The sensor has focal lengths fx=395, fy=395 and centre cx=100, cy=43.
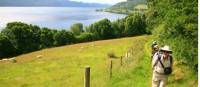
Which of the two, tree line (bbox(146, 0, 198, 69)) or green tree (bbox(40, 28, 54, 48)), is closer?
tree line (bbox(146, 0, 198, 69))

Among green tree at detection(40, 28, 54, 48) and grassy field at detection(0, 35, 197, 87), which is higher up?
grassy field at detection(0, 35, 197, 87)

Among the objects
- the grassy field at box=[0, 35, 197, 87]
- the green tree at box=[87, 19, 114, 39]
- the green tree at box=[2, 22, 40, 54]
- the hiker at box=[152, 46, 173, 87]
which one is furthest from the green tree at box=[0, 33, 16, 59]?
the hiker at box=[152, 46, 173, 87]

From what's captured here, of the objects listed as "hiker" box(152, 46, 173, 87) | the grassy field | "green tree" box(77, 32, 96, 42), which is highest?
"hiker" box(152, 46, 173, 87)

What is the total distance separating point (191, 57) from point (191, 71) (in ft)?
9.18

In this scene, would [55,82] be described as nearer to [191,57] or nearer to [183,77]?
[183,77]

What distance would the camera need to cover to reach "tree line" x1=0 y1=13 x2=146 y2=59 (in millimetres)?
95350

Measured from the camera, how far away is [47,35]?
108 metres

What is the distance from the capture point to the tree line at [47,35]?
3754 inches

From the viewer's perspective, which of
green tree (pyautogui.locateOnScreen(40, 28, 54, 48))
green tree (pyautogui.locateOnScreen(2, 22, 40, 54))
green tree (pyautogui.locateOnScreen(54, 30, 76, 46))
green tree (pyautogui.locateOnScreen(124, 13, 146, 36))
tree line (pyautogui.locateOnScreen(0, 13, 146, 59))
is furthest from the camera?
green tree (pyautogui.locateOnScreen(124, 13, 146, 36))

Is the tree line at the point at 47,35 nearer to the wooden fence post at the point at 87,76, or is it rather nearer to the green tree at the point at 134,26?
the green tree at the point at 134,26

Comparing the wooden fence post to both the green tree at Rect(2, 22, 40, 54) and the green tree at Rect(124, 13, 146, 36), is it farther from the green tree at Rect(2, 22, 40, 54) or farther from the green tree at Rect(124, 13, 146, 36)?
the green tree at Rect(124, 13, 146, 36)

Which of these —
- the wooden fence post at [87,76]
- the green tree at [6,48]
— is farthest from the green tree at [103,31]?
the wooden fence post at [87,76]

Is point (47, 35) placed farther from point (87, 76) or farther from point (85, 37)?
point (87, 76)

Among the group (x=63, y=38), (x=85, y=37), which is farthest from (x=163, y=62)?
(x=85, y=37)
